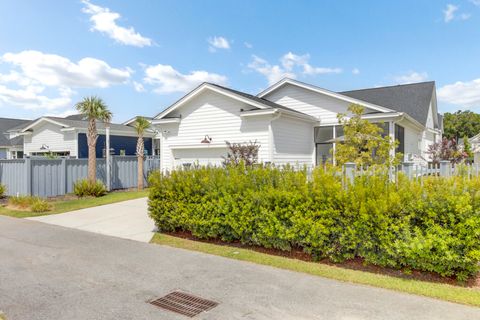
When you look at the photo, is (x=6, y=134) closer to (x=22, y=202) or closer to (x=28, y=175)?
(x=28, y=175)

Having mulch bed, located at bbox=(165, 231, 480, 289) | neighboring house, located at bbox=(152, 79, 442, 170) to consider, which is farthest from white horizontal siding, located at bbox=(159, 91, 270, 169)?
mulch bed, located at bbox=(165, 231, 480, 289)

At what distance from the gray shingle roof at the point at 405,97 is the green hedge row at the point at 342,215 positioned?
46.3ft

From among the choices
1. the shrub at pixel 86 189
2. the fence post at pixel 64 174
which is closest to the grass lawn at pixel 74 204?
the shrub at pixel 86 189

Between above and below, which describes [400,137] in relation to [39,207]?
above

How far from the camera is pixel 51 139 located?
21781 millimetres

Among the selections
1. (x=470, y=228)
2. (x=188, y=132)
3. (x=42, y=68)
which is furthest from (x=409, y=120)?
(x=42, y=68)

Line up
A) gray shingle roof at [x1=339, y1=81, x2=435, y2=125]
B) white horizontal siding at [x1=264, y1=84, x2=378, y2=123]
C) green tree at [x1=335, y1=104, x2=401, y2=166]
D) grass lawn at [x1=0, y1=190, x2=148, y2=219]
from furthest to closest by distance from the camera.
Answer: gray shingle roof at [x1=339, y1=81, x2=435, y2=125] → white horizontal siding at [x1=264, y1=84, x2=378, y2=123] → grass lawn at [x1=0, y1=190, x2=148, y2=219] → green tree at [x1=335, y1=104, x2=401, y2=166]

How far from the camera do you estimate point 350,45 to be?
57.0ft

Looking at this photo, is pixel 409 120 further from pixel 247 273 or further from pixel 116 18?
pixel 116 18

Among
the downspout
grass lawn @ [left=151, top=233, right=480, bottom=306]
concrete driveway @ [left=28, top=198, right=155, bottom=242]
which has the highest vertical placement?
the downspout

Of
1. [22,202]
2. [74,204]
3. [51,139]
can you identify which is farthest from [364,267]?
[51,139]

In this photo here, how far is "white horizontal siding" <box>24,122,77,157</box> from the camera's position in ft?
67.8

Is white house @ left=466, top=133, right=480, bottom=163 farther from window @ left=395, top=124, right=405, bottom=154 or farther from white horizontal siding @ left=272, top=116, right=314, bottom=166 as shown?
white horizontal siding @ left=272, top=116, right=314, bottom=166

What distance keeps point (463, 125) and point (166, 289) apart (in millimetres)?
64158
